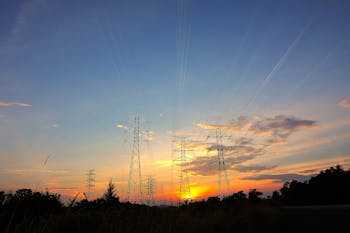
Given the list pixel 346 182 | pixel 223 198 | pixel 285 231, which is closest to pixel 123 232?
pixel 285 231

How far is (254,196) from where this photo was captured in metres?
27.0

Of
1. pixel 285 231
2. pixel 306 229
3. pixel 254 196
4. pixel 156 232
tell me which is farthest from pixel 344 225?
pixel 254 196

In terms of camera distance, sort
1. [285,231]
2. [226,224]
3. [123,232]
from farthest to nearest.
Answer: [226,224] < [285,231] < [123,232]

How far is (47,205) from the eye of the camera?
58.1 ft

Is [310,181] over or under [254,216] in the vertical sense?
over

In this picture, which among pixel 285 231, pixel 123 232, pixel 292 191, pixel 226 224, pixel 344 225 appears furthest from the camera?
pixel 292 191

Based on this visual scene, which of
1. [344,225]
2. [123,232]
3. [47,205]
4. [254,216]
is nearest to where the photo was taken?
[123,232]

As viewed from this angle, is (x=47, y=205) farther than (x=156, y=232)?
Yes

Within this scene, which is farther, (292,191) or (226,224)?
(292,191)

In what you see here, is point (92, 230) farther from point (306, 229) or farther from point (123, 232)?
point (306, 229)

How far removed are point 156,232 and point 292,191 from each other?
2771cm

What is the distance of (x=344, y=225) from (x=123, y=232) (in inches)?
308

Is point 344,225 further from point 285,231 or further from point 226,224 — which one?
point 226,224

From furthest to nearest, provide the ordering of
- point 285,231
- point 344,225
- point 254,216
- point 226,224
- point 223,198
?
point 223,198
point 254,216
point 226,224
point 285,231
point 344,225
